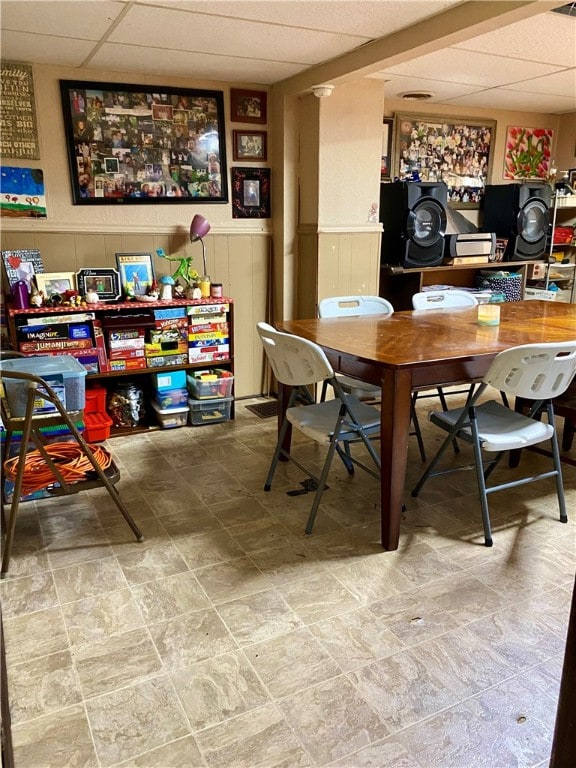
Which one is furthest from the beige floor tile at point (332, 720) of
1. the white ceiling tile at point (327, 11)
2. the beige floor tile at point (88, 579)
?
the white ceiling tile at point (327, 11)

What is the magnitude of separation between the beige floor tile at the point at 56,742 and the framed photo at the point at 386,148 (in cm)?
419

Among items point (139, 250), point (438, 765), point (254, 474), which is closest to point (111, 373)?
point (139, 250)

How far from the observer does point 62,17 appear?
2.66m

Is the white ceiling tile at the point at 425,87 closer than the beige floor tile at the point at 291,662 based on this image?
No

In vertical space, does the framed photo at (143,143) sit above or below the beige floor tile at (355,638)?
above

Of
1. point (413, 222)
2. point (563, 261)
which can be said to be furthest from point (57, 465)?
point (563, 261)

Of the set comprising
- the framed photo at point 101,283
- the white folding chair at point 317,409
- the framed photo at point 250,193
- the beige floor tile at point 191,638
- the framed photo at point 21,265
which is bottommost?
the beige floor tile at point 191,638

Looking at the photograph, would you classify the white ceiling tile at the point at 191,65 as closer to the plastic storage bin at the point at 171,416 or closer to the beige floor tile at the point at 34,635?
the plastic storage bin at the point at 171,416

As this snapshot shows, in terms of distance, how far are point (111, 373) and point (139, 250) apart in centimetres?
87

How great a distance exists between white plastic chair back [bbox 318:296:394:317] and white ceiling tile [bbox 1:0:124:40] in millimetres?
1732

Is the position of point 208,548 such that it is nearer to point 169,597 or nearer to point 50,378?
point 169,597

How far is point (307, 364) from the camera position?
8.09 feet

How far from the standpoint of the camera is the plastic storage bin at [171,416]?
385 cm

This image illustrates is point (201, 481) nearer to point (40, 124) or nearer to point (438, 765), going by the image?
point (438, 765)
